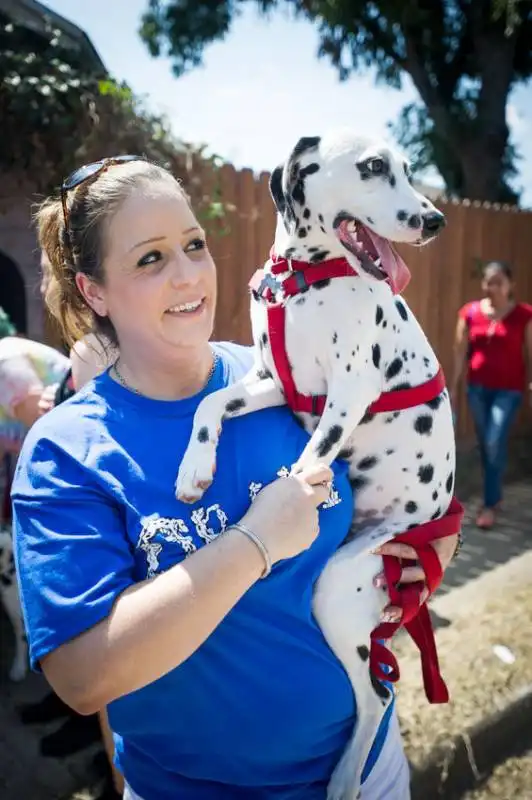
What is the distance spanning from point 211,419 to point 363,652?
623 mm

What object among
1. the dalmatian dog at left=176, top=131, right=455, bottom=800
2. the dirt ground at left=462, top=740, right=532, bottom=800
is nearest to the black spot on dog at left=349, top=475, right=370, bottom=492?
the dalmatian dog at left=176, top=131, right=455, bottom=800

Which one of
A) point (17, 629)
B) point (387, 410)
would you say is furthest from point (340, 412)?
point (17, 629)

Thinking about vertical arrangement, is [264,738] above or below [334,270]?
below

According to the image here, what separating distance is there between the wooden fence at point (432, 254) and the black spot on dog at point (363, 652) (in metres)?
3.34

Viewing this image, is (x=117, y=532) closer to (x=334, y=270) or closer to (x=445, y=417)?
(x=334, y=270)

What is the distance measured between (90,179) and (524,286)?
24.7 feet

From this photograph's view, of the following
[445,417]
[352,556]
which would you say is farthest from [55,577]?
[445,417]

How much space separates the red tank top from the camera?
551 cm

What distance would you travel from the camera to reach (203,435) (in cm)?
135

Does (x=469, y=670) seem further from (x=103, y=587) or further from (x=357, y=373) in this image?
(x=103, y=587)

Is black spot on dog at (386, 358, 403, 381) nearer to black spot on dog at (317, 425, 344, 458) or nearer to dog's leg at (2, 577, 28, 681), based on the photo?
black spot on dog at (317, 425, 344, 458)

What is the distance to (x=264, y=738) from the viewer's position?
1252 millimetres

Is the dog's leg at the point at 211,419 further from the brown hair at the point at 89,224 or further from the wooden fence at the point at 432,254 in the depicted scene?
the wooden fence at the point at 432,254

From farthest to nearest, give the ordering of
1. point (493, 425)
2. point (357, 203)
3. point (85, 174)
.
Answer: point (493, 425) → point (357, 203) → point (85, 174)
